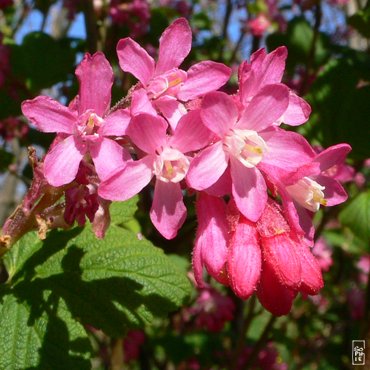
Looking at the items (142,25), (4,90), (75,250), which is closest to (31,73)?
(4,90)

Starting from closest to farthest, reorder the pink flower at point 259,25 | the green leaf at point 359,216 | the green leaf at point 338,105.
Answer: the green leaf at point 338,105 < the green leaf at point 359,216 < the pink flower at point 259,25

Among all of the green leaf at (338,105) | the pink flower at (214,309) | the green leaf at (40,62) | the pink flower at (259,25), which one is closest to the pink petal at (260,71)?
the green leaf at (338,105)

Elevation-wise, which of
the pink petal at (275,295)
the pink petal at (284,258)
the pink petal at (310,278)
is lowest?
the pink petal at (275,295)

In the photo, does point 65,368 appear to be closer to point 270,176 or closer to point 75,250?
point 75,250

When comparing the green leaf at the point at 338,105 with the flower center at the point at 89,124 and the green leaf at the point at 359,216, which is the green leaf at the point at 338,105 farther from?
the flower center at the point at 89,124

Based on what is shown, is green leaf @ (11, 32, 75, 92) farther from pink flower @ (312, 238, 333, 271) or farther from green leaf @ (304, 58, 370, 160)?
pink flower @ (312, 238, 333, 271)

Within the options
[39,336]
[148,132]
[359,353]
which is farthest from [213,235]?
[359,353]

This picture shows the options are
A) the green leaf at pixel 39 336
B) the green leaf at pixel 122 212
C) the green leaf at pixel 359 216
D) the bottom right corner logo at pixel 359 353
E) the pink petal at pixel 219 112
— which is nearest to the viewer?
the pink petal at pixel 219 112
